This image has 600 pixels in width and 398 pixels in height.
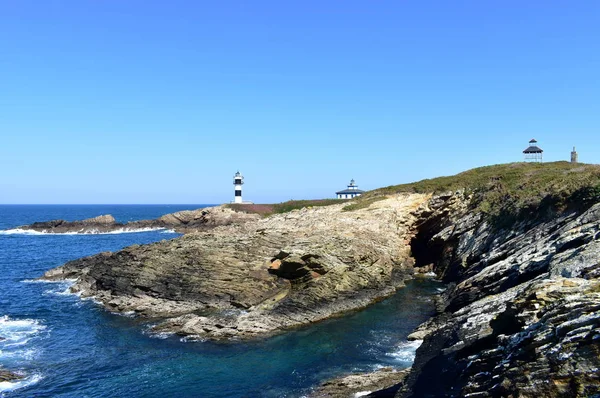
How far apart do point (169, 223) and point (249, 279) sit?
298ft

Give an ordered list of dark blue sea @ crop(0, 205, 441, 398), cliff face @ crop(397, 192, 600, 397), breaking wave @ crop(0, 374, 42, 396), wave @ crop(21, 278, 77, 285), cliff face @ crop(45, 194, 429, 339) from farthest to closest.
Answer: wave @ crop(21, 278, 77, 285) < cliff face @ crop(45, 194, 429, 339) < breaking wave @ crop(0, 374, 42, 396) < dark blue sea @ crop(0, 205, 441, 398) < cliff face @ crop(397, 192, 600, 397)

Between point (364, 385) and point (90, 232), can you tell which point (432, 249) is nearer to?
point (364, 385)

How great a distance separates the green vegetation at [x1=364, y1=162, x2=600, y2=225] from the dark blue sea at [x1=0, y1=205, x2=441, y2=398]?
465 inches

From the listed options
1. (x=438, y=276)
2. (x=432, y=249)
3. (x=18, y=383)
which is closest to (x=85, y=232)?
(x=432, y=249)

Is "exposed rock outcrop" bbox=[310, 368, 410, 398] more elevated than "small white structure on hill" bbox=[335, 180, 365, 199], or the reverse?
"small white structure on hill" bbox=[335, 180, 365, 199]

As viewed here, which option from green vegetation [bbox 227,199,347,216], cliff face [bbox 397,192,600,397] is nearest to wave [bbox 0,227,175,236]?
green vegetation [bbox 227,199,347,216]

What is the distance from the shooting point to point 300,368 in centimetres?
2480

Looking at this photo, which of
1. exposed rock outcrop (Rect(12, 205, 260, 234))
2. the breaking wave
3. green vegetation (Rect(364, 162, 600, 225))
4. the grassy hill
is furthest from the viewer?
exposed rock outcrop (Rect(12, 205, 260, 234))

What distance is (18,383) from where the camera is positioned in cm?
2403

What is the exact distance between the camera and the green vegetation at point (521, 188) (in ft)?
106

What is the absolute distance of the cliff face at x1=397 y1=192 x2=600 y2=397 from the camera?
35.9 ft

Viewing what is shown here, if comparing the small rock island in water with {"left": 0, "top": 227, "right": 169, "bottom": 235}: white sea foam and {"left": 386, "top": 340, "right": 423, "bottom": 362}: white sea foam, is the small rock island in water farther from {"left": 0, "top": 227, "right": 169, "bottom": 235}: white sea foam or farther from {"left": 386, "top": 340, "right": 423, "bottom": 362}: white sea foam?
{"left": 0, "top": 227, "right": 169, "bottom": 235}: white sea foam

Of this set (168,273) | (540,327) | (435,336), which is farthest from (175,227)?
(540,327)

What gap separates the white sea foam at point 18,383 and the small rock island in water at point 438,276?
9.44m
